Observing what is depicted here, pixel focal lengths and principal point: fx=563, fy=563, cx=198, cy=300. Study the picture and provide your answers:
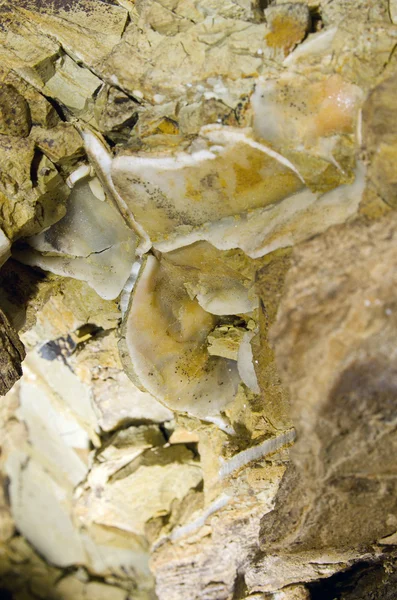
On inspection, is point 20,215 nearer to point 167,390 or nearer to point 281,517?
point 167,390

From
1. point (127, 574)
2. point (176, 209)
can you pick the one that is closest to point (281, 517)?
point (176, 209)

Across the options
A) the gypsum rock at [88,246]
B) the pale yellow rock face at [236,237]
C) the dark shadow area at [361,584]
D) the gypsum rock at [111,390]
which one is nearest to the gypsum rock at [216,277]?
the pale yellow rock face at [236,237]

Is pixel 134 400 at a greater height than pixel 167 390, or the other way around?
pixel 167 390

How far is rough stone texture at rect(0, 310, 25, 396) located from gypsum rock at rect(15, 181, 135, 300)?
241mm

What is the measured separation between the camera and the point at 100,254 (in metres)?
1.75

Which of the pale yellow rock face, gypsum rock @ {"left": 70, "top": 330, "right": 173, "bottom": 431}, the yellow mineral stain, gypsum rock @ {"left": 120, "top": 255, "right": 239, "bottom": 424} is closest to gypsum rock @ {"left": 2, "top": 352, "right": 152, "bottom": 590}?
gypsum rock @ {"left": 70, "top": 330, "right": 173, "bottom": 431}

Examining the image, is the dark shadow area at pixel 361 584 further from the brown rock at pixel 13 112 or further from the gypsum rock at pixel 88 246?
the brown rock at pixel 13 112

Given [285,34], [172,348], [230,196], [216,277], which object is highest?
[285,34]

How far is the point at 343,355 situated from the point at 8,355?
0.97 meters

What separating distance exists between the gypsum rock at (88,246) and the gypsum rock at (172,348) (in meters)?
0.13

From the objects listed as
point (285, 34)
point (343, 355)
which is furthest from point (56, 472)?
point (285, 34)

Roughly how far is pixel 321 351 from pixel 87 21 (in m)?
1.09

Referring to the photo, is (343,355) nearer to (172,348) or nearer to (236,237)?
(236,237)

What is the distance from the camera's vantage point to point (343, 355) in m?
1.12
